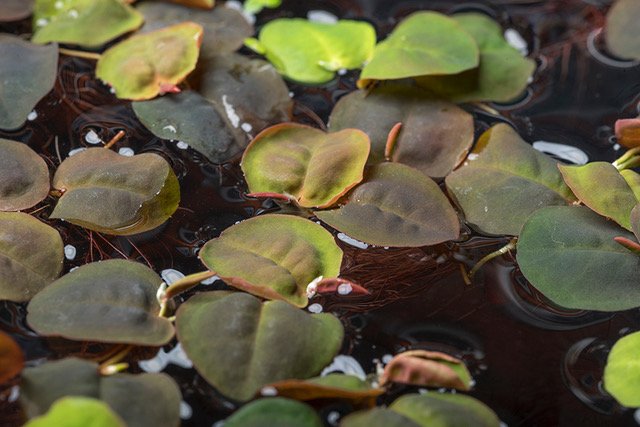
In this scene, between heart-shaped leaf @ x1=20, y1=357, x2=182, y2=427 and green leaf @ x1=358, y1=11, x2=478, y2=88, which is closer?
heart-shaped leaf @ x1=20, y1=357, x2=182, y2=427

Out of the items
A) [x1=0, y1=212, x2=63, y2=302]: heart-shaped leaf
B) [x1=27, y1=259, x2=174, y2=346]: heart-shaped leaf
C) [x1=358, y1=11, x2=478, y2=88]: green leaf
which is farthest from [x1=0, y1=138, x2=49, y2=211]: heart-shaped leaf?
[x1=358, y1=11, x2=478, y2=88]: green leaf

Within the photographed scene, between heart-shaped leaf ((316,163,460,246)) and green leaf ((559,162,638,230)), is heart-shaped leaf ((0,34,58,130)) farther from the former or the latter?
green leaf ((559,162,638,230))

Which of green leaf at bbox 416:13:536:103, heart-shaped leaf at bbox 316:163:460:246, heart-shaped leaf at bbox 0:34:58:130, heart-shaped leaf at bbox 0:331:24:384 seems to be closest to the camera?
heart-shaped leaf at bbox 0:331:24:384

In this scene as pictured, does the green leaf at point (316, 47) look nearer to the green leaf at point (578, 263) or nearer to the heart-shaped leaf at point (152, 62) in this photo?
the heart-shaped leaf at point (152, 62)

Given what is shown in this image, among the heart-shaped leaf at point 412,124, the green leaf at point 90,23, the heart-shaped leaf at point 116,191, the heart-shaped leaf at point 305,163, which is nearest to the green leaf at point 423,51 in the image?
the heart-shaped leaf at point 412,124

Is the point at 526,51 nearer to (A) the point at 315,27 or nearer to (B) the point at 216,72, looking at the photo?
(A) the point at 315,27

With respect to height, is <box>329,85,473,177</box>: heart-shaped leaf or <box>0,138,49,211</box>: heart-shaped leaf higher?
<box>329,85,473,177</box>: heart-shaped leaf
